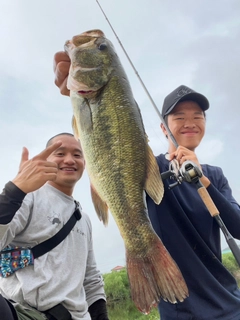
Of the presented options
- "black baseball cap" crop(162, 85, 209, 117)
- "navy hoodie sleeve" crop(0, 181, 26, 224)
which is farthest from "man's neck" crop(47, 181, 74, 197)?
"black baseball cap" crop(162, 85, 209, 117)

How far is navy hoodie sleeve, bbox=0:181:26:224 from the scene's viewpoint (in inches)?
84.4

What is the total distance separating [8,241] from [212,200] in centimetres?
161

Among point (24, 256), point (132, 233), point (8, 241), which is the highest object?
point (8, 241)

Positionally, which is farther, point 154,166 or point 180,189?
point 180,189

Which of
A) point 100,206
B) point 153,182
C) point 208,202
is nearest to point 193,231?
point 208,202

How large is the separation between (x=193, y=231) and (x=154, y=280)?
710 millimetres

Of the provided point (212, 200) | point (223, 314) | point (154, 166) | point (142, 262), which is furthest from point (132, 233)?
point (223, 314)

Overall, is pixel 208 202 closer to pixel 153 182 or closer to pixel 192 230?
pixel 192 230

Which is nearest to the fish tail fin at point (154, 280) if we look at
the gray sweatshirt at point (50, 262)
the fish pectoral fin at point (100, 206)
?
the fish pectoral fin at point (100, 206)

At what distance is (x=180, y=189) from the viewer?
2711 mm

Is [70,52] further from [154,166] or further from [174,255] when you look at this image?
[174,255]

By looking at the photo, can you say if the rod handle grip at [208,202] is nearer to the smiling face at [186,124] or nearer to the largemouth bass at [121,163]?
the largemouth bass at [121,163]

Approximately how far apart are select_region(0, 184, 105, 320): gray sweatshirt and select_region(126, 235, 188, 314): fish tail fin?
82cm

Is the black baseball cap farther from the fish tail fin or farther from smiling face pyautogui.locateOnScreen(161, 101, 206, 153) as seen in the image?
the fish tail fin
